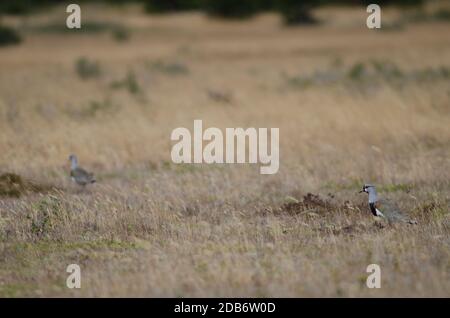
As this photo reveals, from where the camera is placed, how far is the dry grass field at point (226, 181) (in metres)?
7.75

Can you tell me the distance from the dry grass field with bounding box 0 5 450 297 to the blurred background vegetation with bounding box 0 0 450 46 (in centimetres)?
1803

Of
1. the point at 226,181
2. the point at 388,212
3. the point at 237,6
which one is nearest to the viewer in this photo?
the point at 388,212

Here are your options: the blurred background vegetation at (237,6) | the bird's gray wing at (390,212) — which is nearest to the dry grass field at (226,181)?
the bird's gray wing at (390,212)

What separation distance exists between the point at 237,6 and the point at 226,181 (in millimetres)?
40784

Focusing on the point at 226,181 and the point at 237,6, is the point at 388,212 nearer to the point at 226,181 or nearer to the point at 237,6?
the point at 226,181

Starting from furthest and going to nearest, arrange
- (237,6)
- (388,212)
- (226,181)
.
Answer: (237,6)
(226,181)
(388,212)

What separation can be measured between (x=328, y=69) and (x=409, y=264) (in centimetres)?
1887

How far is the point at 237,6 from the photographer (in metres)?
51.4

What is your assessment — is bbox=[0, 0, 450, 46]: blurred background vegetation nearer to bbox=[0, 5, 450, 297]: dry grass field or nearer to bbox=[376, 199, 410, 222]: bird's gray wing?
bbox=[0, 5, 450, 297]: dry grass field

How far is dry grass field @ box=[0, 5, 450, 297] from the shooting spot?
7.75 m

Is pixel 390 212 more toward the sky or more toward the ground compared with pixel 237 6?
more toward the ground

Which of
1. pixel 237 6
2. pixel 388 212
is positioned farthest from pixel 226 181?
pixel 237 6
